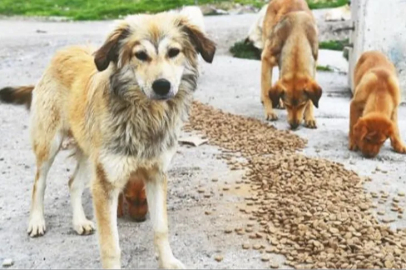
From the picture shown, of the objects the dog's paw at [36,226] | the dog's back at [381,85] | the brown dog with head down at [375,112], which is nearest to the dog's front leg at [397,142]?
the brown dog with head down at [375,112]

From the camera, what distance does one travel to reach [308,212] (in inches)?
265

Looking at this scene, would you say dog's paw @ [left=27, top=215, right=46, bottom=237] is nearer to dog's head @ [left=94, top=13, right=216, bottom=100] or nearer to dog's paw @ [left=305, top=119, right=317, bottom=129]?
dog's head @ [left=94, top=13, right=216, bottom=100]

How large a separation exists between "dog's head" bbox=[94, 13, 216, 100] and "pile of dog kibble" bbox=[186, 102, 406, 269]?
173 cm

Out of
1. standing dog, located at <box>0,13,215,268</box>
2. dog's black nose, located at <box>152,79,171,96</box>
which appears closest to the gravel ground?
standing dog, located at <box>0,13,215,268</box>

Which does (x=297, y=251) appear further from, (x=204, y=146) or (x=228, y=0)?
(x=228, y=0)

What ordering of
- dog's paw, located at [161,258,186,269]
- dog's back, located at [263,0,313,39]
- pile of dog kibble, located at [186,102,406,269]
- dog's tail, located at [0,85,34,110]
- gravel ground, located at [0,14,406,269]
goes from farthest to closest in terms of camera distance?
dog's back, located at [263,0,313,39] < dog's tail, located at [0,85,34,110] < gravel ground, located at [0,14,406,269] < pile of dog kibble, located at [186,102,406,269] < dog's paw, located at [161,258,186,269]

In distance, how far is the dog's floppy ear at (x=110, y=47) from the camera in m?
5.19

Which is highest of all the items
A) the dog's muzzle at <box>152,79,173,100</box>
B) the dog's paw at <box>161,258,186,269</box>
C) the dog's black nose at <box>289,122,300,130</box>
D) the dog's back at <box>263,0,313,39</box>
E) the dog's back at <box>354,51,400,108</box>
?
the dog's muzzle at <box>152,79,173,100</box>

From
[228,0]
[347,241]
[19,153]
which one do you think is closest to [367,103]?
[347,241]

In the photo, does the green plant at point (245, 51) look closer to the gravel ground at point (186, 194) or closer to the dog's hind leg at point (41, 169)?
the gravel ground at point (186, 194)

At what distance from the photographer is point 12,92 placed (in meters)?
7.09

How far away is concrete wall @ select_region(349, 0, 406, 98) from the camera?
13.2 meters

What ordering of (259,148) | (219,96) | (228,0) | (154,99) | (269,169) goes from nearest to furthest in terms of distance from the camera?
1. (154,99)
2. (269,169)
3. (259,148)
4. (219,96)
5. (228,0)

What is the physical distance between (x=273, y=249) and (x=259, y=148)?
3.52 meters
